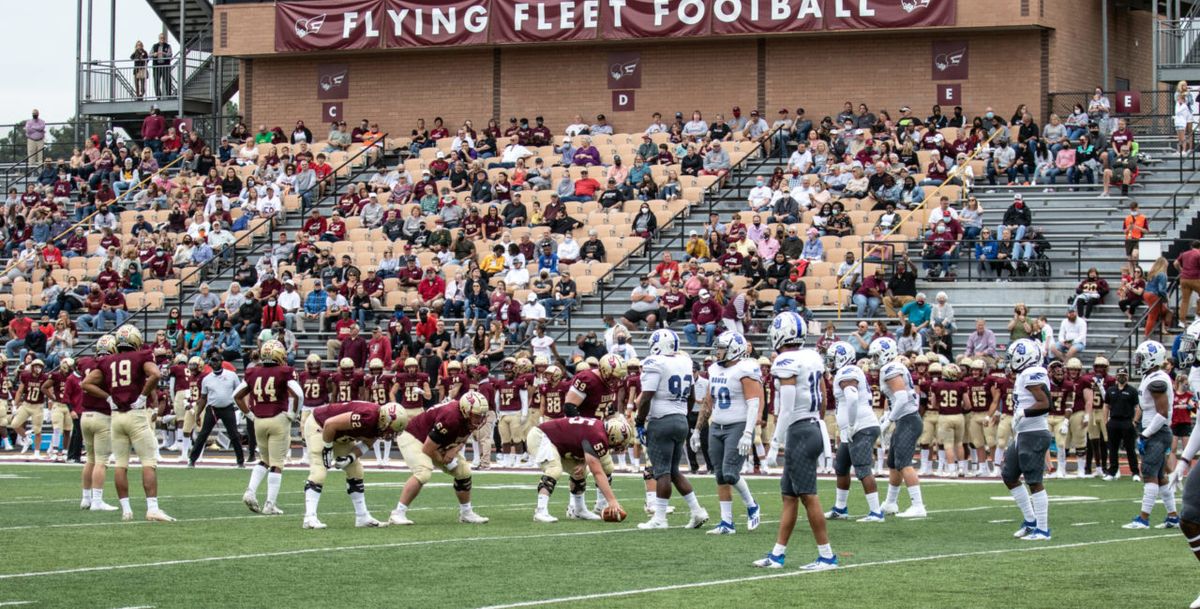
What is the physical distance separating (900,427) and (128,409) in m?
6.95

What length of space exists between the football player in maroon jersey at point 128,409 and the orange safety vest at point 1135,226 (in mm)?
17062

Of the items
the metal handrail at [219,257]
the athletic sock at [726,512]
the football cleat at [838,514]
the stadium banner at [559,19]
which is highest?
the stadium banner at [559,19]

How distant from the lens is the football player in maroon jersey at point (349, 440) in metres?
14.7

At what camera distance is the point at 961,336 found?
87.1ft

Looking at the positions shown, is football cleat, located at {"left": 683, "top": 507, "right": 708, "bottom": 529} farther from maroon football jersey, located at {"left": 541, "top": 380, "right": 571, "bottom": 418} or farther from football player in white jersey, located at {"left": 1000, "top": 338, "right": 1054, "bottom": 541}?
maroon football jersey, located at {"left": 541, "top": 380, "right": 571, "bottom": 418}

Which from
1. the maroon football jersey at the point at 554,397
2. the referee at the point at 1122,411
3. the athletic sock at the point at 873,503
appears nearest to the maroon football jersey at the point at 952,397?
the referee at the point at 1122,411

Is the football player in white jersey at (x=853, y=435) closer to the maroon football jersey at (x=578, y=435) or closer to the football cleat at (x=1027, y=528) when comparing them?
the football cleat at (x=1027, y=528)

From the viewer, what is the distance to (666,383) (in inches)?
574

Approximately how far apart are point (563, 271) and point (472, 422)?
15.1 metres

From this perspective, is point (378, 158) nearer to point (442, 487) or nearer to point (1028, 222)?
point (1028, 222)

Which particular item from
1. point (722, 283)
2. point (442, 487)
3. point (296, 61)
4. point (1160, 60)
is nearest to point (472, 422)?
point (442, 487)

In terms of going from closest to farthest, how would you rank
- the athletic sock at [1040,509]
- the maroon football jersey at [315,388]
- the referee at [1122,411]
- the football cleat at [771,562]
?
the football cleat at [771,562] < the athletic sock at [1040,509] < the referee at [1122,411] < the maroon football jersey at [315,388]

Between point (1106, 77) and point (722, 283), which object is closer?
point (722, 283)

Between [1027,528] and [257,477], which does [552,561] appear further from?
[257,477]
